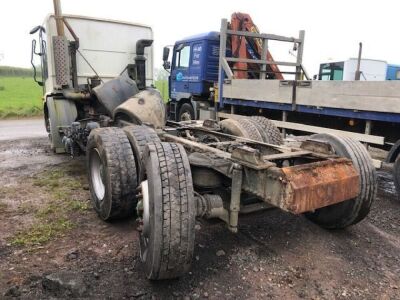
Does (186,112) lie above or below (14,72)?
below

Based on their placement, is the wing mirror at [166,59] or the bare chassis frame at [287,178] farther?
the wing mirror at [166,59]

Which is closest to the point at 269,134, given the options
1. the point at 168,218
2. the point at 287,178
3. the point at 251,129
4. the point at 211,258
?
the point at 251,129

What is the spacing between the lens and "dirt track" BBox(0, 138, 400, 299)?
2.79 meters

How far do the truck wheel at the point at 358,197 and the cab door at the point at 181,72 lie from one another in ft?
23.2

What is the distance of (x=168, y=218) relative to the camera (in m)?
2.59

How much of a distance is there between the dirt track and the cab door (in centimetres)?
639

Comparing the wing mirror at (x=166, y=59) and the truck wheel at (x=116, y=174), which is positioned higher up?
the wing mirror at (x=166, y=59)

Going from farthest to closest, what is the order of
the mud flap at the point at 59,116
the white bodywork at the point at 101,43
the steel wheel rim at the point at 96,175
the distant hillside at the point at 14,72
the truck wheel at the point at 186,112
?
the distant hillside at the point at 14,72, the truck wheel at the point at 186,112, the white bodywork at the point at 101,43, the mud flap at the point at 59,116, the steel wheel rim at the point at 96,175

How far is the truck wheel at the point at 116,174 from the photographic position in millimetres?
3629

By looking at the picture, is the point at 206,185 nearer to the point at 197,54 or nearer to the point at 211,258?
the point at 211,258

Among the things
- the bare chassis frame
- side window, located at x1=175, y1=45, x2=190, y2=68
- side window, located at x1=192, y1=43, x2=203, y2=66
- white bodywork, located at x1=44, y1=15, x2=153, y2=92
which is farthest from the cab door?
the bare chassis frame

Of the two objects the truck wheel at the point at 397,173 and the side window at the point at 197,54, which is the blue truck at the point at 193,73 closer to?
the side window at the point at 197,54

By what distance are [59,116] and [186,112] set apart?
485 centimetres

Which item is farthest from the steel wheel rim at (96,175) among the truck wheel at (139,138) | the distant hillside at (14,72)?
the distant hillside at (14,72)
